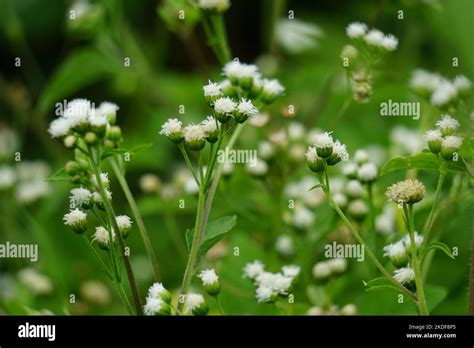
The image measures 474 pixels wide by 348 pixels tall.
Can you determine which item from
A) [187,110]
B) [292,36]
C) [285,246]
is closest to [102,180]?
[285,246]

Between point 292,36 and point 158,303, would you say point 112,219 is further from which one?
point 292,36

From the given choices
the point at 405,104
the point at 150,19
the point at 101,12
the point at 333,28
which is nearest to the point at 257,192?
the point at 405,104

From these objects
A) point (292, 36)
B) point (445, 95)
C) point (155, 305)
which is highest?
point (292, 36)

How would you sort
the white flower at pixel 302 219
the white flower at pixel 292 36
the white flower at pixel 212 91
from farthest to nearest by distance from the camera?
Result: the white flower at pixel 292 36
the white flower at pixel 302 219
the white flower at pixel 212 91

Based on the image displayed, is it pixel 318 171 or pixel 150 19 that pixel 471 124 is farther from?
pixel 150 19

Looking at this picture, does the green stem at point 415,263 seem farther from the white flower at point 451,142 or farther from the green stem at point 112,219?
the green stem at point 112,219

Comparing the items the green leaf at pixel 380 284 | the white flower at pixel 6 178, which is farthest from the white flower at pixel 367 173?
the white flower at pixel 6 178

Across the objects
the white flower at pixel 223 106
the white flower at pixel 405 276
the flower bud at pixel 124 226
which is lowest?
the white flower at pixel 405 276
